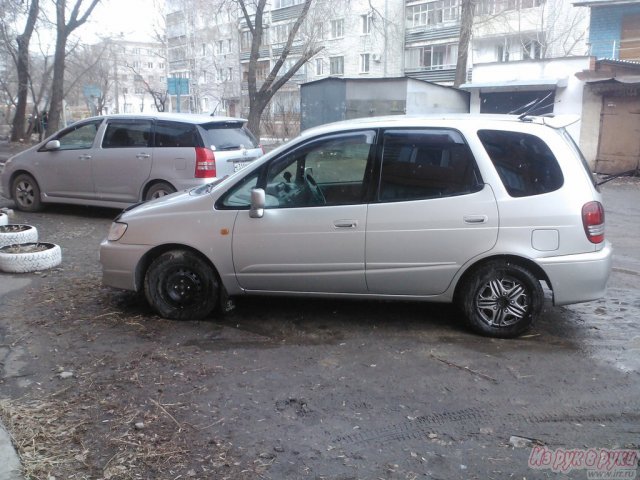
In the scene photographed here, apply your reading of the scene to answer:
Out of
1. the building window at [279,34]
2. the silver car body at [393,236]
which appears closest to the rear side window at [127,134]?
the silver car body at [393,236]

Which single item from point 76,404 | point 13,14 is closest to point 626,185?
point 76,404

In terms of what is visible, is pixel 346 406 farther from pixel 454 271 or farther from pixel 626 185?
pixel 626 185

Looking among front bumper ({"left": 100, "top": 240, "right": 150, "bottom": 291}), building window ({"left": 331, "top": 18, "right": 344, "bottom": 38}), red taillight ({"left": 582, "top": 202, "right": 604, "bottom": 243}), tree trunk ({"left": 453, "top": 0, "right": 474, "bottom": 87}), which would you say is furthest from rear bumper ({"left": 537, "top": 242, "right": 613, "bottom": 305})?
building window ({"left": 331, "top": 18, "right": 344, "bottom": 38})

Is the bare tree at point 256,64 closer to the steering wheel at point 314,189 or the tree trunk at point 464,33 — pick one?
the tree trunk at point 464,33

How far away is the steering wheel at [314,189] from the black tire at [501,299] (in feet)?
4.45

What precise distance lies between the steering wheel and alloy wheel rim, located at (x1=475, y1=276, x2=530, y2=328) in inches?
58.0

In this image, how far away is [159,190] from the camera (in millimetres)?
9438

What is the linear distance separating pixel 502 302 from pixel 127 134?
7.12 metres

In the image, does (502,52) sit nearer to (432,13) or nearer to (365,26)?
(432,13)

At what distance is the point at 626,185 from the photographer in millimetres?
16938

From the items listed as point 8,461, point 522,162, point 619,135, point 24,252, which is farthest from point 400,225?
point 619,135

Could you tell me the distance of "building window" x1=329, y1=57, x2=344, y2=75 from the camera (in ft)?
149

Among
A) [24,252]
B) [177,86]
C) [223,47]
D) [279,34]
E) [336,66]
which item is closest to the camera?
[24,252]

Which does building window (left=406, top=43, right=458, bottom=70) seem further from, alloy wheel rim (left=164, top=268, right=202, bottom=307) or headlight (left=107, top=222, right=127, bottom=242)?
alloy wheel rim (left=164, top=268, right=202, bottom=307)
